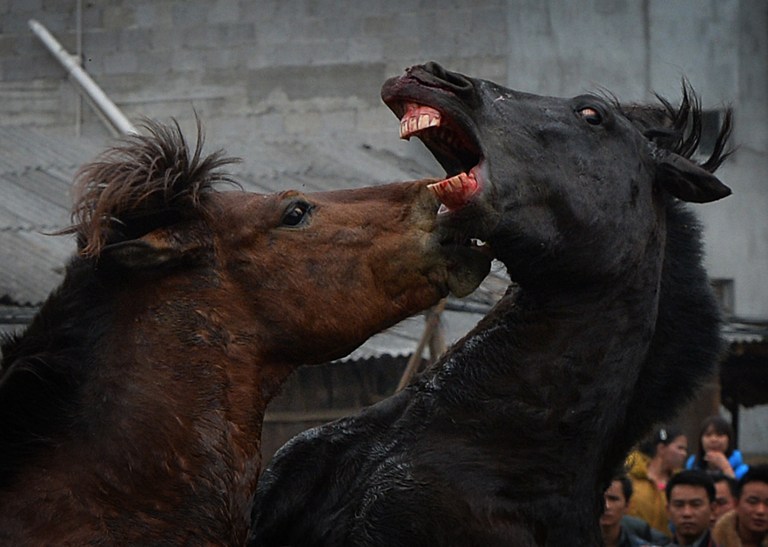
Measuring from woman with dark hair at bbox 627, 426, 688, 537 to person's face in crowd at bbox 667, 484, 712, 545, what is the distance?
693mm

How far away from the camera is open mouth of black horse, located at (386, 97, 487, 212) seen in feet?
13.2

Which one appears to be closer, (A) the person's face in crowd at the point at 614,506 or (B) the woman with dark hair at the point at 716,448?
(A) the person's face in crowd at the point at 614,506

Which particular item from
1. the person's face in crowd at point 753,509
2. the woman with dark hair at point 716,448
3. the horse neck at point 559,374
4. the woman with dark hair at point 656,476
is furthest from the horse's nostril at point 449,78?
the woman with dark hair at point 716,448

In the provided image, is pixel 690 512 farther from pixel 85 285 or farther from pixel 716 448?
pixel 85 285

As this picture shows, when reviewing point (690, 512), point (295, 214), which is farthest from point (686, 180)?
point (690, 512)

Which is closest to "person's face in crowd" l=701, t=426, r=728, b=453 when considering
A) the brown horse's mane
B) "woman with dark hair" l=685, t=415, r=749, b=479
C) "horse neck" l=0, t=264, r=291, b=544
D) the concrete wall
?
Result: "woman with dark hair" l=685, t=415, r=749, b=479

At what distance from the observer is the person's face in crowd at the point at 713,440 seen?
1013 cm

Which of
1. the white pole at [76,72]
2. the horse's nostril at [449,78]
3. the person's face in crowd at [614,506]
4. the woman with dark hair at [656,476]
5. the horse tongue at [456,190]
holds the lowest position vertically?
the woman with dark hair at [656,476]

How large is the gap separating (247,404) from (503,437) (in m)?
0.76

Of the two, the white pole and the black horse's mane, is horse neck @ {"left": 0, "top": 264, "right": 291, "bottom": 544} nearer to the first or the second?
the black horse's mane

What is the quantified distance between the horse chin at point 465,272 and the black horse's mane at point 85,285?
687 mm

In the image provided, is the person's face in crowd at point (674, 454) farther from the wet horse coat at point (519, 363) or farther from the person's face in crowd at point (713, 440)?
the wet horse coat at point (519, 363)

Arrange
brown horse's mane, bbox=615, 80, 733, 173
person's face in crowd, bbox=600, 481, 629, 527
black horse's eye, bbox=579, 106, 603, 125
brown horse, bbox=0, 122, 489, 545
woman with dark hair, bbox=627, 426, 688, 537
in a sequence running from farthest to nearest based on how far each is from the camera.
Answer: woman with dark hair, bbox=627, 426, 688, 537 → person's face in crowd, bbox=600, 481, 629, 527 → brown horse's mane, bbox=615, 80, 733, 173 → black horse's eye, bbox=579, 106, 603, 125 → brown horse, bbox=0, 122, 489, 545

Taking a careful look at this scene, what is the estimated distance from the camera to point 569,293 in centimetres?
431
